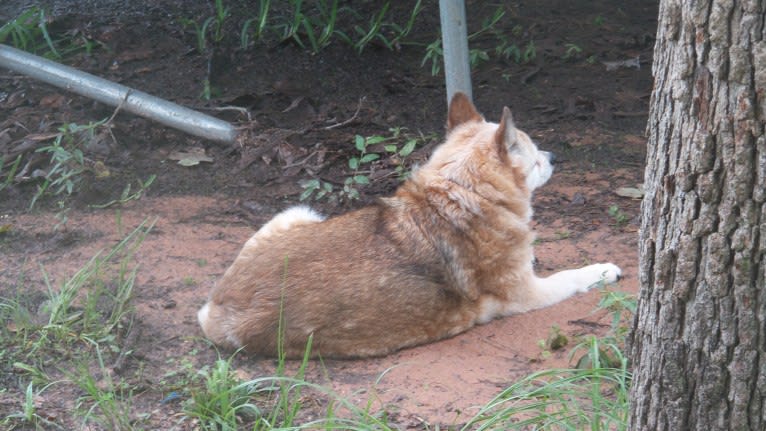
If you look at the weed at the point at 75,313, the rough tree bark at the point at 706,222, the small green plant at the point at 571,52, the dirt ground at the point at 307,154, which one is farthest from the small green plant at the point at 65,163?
the rough tree bark at the point at 706,222

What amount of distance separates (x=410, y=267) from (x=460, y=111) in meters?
1.20

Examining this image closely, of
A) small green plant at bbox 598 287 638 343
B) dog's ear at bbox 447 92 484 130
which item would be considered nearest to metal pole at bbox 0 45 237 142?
dog's ear at bbox 447 92 484 130

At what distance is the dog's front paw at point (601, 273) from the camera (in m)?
5.28

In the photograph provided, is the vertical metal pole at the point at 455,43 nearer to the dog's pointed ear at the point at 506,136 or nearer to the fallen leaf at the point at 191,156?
the dog's pointed ear at the point at 506,136

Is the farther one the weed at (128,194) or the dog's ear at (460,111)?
the weed at (128,194)

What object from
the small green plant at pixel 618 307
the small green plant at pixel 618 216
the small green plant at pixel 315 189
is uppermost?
the small green plant at pixel 618 307

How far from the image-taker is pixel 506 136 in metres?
5.21

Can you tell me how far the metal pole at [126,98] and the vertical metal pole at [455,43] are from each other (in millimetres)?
1836

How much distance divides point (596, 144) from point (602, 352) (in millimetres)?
3485

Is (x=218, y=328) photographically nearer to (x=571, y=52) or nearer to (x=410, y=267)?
(x=410, y=267)

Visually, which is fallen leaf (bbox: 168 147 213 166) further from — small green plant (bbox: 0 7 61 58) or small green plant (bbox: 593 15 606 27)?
small green plant (bbox: 593 15 606 27)

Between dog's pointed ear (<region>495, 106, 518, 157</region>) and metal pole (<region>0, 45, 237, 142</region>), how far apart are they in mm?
2683

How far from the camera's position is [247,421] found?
161 inches

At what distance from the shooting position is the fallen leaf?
7191 mm
